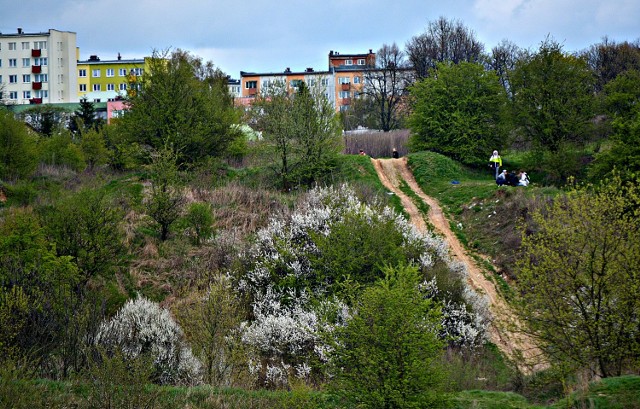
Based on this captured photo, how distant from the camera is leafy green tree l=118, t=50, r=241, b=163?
1401 inches

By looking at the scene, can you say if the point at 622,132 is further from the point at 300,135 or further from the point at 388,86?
the point at 388,86

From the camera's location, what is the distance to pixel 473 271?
27109 mm

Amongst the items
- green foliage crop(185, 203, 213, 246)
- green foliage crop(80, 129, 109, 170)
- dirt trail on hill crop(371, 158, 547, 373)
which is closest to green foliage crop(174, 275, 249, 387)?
dirt trail on hill crop(371, 158, 547, 373)

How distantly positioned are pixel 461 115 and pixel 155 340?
24.9 m

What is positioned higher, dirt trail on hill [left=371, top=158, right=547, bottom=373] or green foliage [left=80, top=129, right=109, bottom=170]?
green foliage [left=80, top=129, right=109, bottom=170]

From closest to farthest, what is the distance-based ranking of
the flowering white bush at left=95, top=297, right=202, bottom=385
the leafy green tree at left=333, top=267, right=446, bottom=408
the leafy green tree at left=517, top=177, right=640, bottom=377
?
the leafy green tree at left=333, top=267, right=446, bottom=408 < the leafy green tree at left=517, top=177, right=640, bottom=377 < the flowering white bush at left=95, top=297, right=202, bottom=385

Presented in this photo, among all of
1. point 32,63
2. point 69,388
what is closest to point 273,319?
point 69,388

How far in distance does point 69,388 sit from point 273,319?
271 inches

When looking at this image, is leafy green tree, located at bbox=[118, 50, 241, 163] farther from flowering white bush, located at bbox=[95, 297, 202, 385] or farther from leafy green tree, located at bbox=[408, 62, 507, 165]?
flowering white bush, located at bbox=[95, 297, 202, 385]

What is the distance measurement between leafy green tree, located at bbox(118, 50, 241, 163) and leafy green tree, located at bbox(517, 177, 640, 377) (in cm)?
2173

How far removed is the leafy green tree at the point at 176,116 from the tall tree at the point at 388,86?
97.0 ft

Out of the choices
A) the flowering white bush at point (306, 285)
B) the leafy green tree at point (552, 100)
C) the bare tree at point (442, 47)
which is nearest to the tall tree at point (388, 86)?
the bare tree at point (442, 47)

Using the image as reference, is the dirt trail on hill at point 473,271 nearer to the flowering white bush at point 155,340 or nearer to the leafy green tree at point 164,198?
the flowering white bush at point 155,340

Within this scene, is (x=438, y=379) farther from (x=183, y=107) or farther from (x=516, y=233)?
(x=183, y=107)
